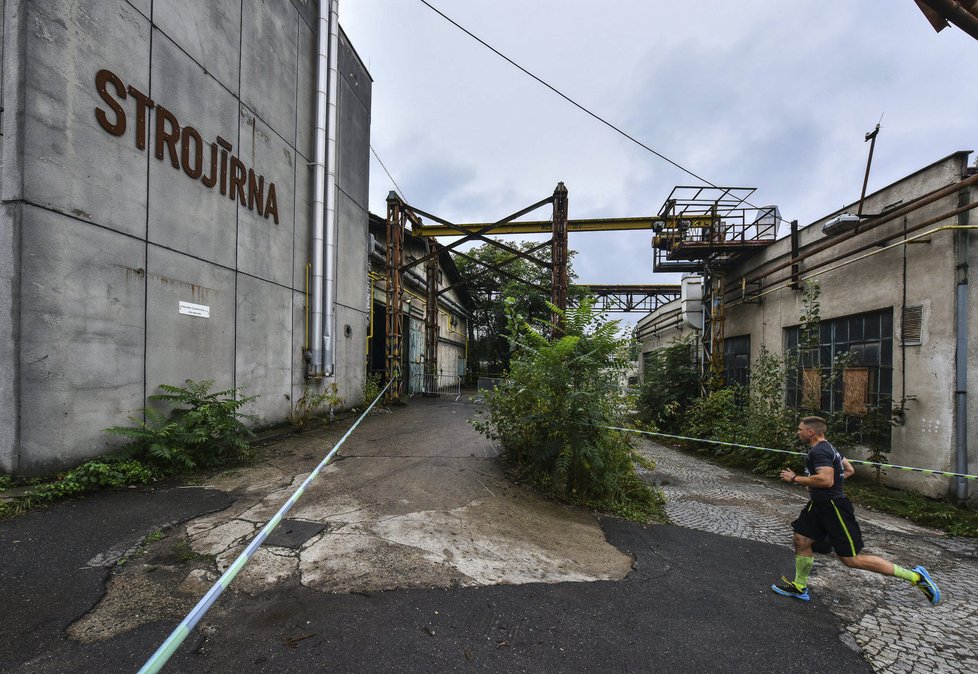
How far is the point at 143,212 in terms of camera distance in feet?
18.0

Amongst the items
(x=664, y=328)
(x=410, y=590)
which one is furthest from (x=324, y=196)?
(x=664, y=328)

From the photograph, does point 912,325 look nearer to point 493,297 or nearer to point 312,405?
point 312,405

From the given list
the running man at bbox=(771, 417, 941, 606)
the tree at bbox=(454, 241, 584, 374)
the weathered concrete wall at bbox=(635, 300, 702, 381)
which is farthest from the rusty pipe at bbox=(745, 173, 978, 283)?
the tree at bbox=(454, 241, 584, 374)

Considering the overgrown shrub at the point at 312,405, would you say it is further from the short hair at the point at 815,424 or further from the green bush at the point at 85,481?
the short hair at the point at 815,424

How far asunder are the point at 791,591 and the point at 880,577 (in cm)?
112

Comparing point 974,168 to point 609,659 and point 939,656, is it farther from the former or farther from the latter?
point 609,659

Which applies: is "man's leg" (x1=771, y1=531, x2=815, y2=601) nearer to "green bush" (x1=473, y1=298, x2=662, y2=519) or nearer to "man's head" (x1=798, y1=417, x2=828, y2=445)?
"man's head" (x1=798, y1=417, x2=828, y2=445)

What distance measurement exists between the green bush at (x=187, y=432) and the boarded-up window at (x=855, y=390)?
10373 mm

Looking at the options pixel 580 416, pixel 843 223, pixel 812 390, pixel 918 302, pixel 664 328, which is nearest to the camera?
pixel 580 416

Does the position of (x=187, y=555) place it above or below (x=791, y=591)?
above

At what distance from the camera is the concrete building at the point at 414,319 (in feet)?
47.9

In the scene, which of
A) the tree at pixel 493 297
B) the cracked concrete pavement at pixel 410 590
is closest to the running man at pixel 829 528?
the cracked concrete pavement at pixel 410 590

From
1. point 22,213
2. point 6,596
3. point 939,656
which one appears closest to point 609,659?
point 939,656

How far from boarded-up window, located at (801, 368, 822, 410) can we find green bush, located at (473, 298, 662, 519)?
4.99 m
